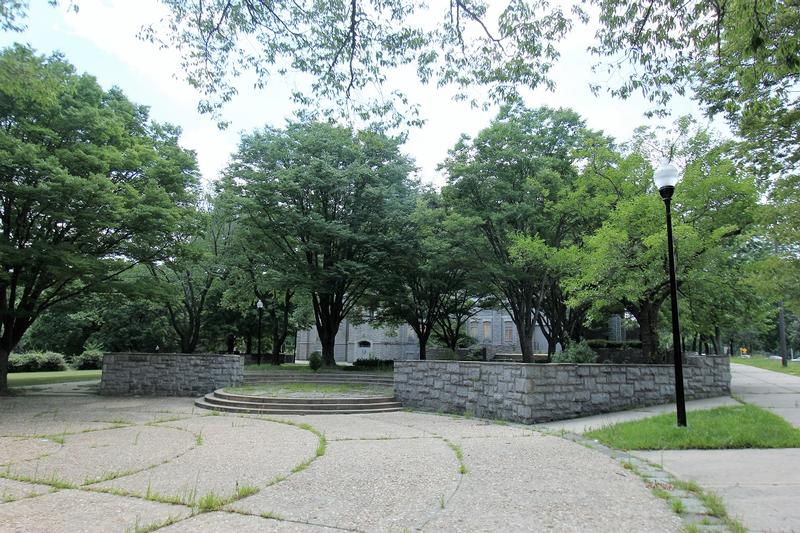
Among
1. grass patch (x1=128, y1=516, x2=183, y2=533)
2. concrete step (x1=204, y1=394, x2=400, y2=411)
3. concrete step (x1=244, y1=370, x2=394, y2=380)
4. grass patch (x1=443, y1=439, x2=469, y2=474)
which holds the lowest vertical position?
concrete step (x1=204, y1=394, x2=400, y2=411)

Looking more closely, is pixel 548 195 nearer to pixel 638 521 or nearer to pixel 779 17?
pixel 779 17

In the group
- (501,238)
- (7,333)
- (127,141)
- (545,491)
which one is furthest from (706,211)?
(7,333)

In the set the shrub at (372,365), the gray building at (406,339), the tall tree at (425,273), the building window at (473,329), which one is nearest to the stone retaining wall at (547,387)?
the tall tree at (425,273)

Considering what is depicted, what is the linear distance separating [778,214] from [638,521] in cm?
1160

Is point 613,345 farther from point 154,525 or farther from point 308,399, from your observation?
point 154,525

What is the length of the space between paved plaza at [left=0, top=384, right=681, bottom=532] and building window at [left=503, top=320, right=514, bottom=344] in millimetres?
36971

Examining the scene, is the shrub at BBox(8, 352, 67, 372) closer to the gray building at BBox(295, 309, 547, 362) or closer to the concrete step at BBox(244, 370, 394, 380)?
the concrete step at BBox(244, 370, 394, 380)

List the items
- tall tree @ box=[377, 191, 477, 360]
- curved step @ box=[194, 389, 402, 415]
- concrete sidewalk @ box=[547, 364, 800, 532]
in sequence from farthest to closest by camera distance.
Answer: tall tree @ box=[377, 191, 477, 360] < curved step @ box=[194, 389, 402, 415] < concrete sidewalk @ box=[547, 364, 800, 532]

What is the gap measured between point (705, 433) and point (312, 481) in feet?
19.9

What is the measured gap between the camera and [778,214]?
12.5m

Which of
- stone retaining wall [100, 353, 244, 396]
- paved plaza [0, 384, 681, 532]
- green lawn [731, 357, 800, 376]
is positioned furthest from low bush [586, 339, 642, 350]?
paved plaza [0, 384, 681, 532]

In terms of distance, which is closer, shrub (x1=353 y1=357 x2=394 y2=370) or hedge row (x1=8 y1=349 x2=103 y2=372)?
shrub (x1=353 y1=357 x2=394 y2=370)

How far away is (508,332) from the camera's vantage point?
152 feet

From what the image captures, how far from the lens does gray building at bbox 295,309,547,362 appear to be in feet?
145
